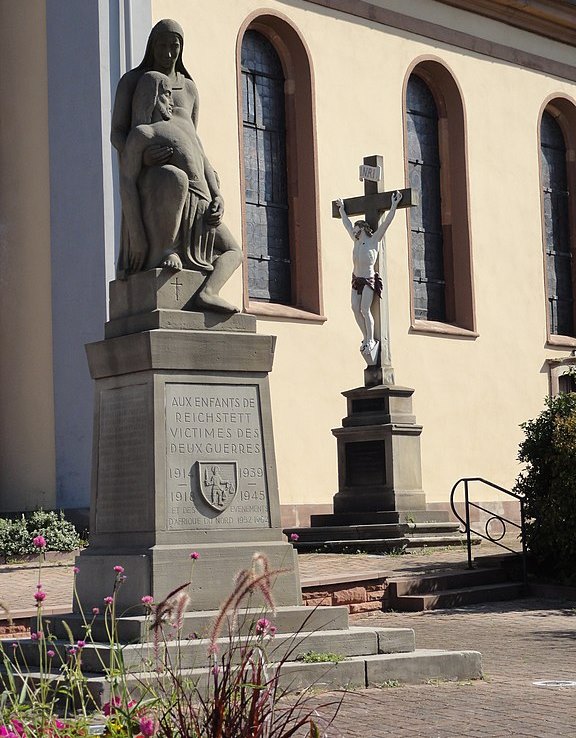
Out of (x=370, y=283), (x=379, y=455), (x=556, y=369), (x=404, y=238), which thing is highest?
(x=404, y=238)

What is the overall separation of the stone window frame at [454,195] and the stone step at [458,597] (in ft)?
36.9

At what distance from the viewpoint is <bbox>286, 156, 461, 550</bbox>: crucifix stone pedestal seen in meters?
18.0

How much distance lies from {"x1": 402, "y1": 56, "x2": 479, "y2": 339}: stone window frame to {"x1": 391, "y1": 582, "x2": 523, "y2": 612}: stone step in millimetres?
11243

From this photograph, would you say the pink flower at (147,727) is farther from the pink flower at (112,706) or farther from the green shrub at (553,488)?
the green shrub at (553,488)

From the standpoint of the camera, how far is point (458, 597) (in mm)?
13922

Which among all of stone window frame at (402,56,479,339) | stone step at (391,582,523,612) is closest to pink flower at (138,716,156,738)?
stone step at (391,582,523,612)

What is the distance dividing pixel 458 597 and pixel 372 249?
24.3 feet

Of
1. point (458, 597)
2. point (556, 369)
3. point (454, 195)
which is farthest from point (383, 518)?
point (556, 369)

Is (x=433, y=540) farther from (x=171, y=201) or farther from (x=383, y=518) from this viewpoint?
(x=171, y=201)

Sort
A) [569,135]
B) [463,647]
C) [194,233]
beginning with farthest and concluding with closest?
[569,135]
[463,647]
[194,233]

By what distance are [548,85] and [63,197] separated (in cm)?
1170

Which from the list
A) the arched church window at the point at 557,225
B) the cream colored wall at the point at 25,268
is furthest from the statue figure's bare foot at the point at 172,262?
the arched church window at the point at 557,225

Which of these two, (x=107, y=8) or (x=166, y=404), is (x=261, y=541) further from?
(x=107, y=8)

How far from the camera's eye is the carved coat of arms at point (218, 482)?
29.8 feet
